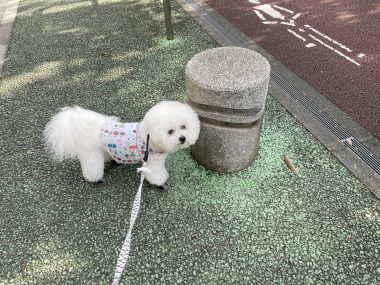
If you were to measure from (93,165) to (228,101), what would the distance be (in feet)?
4.28

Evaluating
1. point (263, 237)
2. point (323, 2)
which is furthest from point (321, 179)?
point (323, 2)

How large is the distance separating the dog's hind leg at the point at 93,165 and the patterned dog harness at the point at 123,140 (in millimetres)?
167

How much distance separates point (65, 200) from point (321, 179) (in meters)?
2.35

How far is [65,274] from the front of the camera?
258 cm

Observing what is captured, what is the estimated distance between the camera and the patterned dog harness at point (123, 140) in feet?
9.16

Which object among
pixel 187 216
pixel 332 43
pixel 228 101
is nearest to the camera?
pixel 228 101

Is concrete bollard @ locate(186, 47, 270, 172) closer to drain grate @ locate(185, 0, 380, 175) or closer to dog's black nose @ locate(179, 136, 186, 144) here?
dog's black nose @ locate(179, 136, 186, 144)

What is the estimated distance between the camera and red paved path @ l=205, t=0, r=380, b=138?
159 inches

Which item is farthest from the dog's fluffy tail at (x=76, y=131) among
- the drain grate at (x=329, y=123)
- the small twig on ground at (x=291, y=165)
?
the drain grate at (x=329, y=123)

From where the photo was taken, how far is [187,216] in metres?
2.91

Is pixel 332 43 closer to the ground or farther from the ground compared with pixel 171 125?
closer to the ground

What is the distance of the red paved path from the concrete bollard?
60.7 inches

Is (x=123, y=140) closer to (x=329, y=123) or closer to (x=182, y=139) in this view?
(x=182, y=139)

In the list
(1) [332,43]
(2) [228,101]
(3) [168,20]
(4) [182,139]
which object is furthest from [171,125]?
(1) [332,43]
